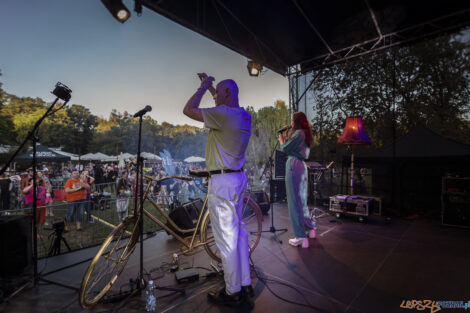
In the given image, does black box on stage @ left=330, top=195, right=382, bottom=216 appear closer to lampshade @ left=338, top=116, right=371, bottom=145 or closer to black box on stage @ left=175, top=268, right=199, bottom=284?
lampshade @ left=338, top=116, right=371, bottom=145

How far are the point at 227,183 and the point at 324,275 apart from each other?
1.77 metres

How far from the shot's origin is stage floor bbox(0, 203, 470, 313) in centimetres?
207

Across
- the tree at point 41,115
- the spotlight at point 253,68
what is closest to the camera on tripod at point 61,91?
the spotlight at point 253,68

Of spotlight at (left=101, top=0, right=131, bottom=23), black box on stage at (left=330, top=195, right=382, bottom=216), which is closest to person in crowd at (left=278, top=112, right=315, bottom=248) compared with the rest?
black box on stage at (left=330, top=195, right=382, bottom=216)

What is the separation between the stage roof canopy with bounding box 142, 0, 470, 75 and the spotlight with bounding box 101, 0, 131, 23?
8.09ft

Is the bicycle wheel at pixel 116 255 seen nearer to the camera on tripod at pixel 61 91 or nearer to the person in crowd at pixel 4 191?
the camera on tripod at pixel 61 91

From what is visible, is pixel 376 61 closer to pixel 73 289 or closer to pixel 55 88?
pixel 55 88

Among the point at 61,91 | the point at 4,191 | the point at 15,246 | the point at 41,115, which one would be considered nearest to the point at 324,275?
the point at 15,246

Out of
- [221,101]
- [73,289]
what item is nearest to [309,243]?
[221,101]

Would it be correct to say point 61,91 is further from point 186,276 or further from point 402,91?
point 402,91

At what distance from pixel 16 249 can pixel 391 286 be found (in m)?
4.18

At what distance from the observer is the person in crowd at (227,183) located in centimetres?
201

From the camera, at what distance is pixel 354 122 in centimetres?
578

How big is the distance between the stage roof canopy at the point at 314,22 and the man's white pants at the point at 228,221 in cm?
440
